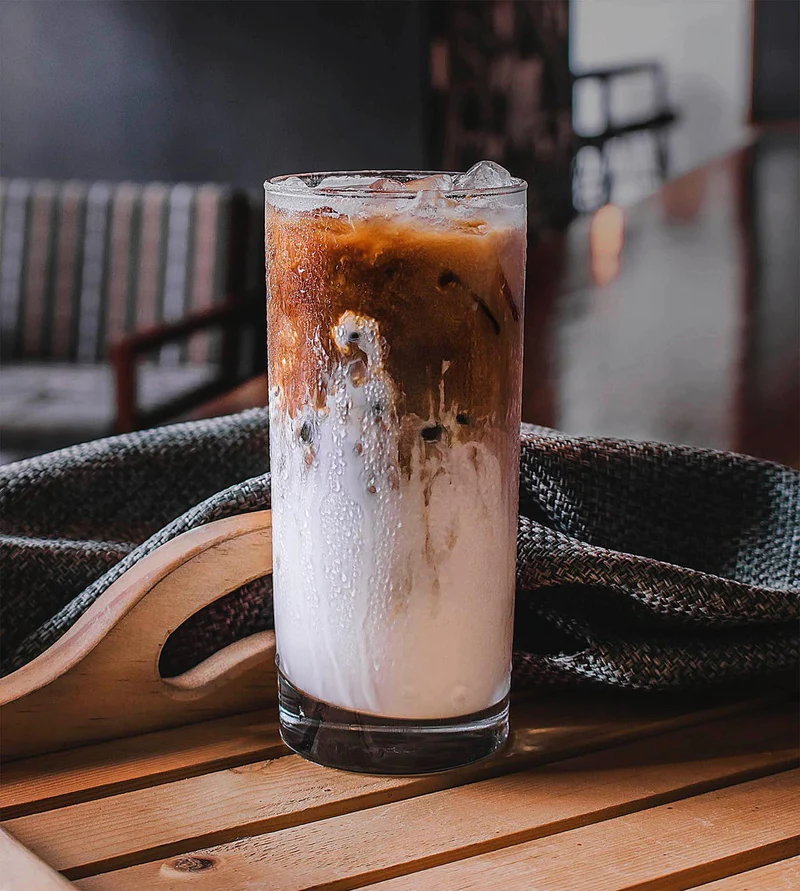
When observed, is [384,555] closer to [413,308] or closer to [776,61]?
[413,308]

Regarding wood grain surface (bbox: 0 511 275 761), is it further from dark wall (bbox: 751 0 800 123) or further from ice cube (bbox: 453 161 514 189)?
dark wall (bbox: 751 0 800 123)

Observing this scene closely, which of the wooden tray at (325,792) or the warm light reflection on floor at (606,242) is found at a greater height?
the warm light reflection on floor at (606,242)

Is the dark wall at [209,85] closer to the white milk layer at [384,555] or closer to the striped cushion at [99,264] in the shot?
the striped cushion at [99,264]

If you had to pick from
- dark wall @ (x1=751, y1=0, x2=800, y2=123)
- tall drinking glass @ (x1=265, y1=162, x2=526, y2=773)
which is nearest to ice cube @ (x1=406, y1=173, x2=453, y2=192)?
tall drinking glass @ (x1=265, y1=162, x2=526, y2=773)

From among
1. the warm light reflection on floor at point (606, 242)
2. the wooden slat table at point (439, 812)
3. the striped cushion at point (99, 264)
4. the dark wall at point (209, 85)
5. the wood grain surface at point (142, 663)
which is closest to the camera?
the wooden slat table at point (439, 812)

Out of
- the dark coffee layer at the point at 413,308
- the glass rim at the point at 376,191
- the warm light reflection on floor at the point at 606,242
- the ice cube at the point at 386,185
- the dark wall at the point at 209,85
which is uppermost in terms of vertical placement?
the dark wall at the point at 209,85

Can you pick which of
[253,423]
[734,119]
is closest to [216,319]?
[253,423]

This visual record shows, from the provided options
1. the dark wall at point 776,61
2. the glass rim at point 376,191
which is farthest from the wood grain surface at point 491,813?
the dark wall at point 776,61

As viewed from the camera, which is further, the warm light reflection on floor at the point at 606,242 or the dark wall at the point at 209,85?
the dark wall at the point at 209,85
